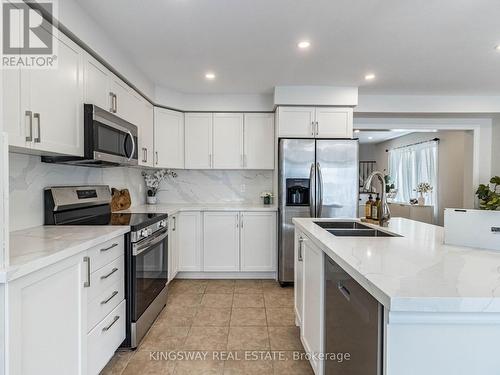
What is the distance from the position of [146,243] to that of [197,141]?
6.41 ft

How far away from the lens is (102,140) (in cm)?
211

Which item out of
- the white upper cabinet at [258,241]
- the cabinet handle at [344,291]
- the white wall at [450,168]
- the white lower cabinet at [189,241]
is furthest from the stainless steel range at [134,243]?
the white wall at [450,168]

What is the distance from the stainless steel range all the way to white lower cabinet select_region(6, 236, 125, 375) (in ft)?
0.24

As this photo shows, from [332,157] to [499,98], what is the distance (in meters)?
2.64

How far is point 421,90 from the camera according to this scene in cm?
367

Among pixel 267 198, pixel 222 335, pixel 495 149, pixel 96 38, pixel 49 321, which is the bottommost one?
pixel 222 335

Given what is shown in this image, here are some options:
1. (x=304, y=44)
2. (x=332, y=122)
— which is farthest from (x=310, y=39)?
(x=332, y=122)

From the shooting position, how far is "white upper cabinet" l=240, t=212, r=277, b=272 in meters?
3.61

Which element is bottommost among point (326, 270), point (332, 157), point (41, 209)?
point (326, 270)

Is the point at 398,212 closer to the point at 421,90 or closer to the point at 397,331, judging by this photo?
the point at 421,90

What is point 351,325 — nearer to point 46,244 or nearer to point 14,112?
point 46,244

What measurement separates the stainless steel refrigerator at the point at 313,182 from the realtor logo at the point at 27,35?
95.1 inches

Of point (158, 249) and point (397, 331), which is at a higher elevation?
point (397, 331)

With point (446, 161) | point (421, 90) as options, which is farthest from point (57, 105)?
point (446, 161)
